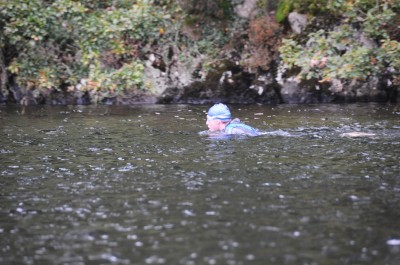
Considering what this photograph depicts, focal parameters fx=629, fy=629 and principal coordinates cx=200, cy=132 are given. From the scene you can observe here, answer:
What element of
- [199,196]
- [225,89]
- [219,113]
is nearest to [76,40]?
[225,89]

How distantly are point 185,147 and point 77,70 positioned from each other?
13928 mm

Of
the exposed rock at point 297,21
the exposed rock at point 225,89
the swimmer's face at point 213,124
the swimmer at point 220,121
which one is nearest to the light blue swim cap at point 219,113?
the swimmer at point 220,121

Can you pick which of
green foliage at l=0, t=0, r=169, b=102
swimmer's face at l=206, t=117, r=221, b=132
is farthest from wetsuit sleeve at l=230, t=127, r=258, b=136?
green foliage at l=0, t=0, r=169, b=102

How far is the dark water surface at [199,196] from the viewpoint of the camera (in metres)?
7.76

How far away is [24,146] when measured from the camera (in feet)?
52.2

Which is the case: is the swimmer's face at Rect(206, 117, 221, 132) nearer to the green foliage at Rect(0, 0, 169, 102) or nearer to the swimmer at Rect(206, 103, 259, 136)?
the swimmer at Rect(206, 103, 259, 136)

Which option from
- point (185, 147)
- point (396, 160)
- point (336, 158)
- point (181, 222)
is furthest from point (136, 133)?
point (181, 222)

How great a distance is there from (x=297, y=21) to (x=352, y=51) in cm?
648

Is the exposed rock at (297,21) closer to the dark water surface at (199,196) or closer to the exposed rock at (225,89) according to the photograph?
the exposed rock at (225,89)

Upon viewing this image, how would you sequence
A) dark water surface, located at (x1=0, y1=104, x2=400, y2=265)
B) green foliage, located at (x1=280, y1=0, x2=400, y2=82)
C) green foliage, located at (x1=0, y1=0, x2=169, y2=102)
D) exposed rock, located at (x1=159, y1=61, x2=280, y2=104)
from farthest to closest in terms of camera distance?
exposed rock, located at (x1=159, y1=61, x2=280, y2=104)
green foliage, located at (x1=0, y1=0, x2=169, y2=102)
green foliage, located at (x1=280, y1=0, x2=400, y2=82)
dark water surface, located at (x1=0, y1=104, x2=400, y2=265)

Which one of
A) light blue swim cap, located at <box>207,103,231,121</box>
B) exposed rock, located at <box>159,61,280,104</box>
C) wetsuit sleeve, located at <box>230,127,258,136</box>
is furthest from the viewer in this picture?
exposed rock, located at <box>159,61,280,104</box>

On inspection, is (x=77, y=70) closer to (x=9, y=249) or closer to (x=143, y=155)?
(x=143, y=155)

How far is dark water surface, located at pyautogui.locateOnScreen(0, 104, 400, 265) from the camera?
306 inches

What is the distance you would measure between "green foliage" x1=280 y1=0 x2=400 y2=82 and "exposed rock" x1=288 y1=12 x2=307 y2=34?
3067mm
